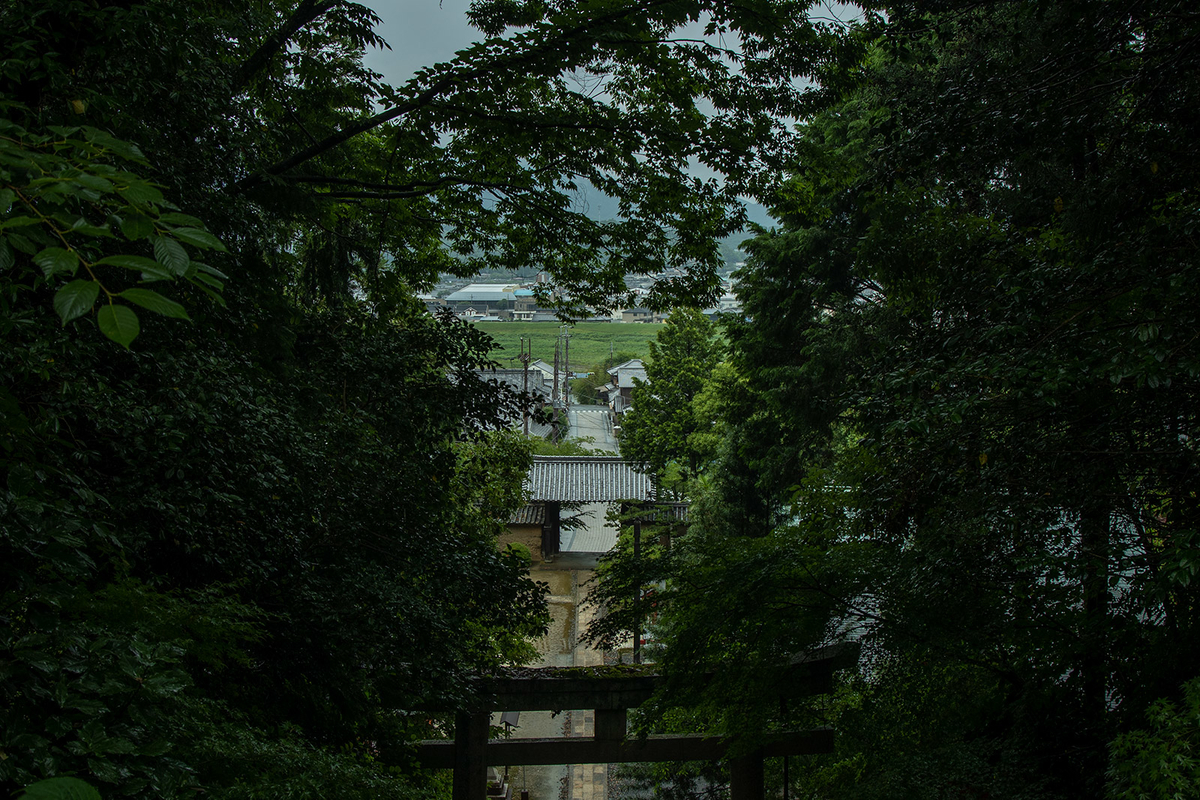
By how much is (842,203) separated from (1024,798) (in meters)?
8.68

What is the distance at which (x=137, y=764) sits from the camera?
1997 millimetres

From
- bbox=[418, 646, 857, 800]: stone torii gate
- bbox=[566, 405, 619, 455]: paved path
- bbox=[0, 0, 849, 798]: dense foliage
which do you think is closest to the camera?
bbox=[0, 0, 849, 798]: dense foliage

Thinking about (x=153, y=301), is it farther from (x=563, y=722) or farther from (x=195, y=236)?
(x=563, y=722)

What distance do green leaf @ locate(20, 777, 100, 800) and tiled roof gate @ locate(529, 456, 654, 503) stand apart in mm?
19494

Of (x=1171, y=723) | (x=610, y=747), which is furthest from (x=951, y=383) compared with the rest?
(x=610, y=747)

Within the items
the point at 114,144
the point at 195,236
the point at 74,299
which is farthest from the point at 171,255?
the point at 114,144

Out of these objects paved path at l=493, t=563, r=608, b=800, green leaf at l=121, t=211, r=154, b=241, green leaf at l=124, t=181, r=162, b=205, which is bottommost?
paved path at l=493, t=563, r=608, b=800

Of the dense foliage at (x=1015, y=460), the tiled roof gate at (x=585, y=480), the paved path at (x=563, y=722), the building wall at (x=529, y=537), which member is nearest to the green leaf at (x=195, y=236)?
the dense foliage at (x=1015, y=460)

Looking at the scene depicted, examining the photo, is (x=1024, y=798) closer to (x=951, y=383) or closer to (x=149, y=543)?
(x=951, y=383)

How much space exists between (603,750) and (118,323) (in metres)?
7.44

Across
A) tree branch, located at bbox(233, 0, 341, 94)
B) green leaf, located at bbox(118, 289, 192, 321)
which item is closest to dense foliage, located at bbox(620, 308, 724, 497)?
tree branch, located at bbox(233, 0, 341, 94)

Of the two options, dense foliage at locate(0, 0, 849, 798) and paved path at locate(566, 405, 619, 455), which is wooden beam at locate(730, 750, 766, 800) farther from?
paved path at locate(566, 405, 619, 455)

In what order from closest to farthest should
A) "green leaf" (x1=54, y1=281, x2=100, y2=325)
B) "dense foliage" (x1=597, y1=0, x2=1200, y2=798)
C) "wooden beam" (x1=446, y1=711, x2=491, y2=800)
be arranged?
"green leaf" (x1=54, y1=281, x2=100, y2=325) < "dense foliage" (x1=597, y1=0, x2=1200, y2=798) < "wooden beam" (x1=446, y1=711, x2=491, y2=800)

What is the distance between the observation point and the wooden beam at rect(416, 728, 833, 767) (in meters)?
7.51
